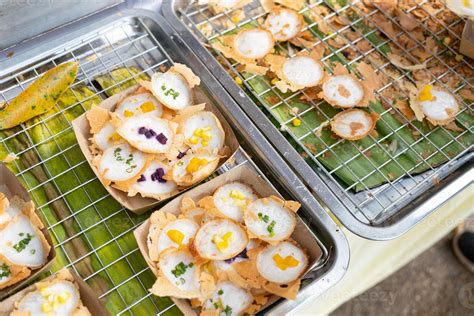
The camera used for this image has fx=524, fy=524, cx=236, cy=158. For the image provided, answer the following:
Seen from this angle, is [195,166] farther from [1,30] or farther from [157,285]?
[1,30]

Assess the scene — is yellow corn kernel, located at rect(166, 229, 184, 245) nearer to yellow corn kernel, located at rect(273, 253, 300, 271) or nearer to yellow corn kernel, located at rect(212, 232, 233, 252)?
yellow corn kernel, located at rect(212, 232, 233, 252)

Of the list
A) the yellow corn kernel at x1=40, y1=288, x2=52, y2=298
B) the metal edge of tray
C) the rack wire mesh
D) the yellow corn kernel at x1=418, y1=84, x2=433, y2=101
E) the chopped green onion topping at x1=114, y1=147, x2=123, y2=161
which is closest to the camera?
the yellow corn kernel at x1=40, y1=288, x2=52, y2=298

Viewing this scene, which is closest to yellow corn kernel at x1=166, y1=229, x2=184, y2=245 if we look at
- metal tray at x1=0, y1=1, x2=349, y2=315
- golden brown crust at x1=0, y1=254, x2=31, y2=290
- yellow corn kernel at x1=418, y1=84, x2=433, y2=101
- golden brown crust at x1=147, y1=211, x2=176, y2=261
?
golden brown crust at x1=147, y1=211, x2=176, y2=261

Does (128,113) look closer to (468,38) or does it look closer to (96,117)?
(96,117)

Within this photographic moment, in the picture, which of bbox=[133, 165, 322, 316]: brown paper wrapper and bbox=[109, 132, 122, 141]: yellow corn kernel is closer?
bbox=[133, 165, 322, 316]: brown paper wrapper

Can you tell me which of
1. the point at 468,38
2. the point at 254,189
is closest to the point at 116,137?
the point at 254,189

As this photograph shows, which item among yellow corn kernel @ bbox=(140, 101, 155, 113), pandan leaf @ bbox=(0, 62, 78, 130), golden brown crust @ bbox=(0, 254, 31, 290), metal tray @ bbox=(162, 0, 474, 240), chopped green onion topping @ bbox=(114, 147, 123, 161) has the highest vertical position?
pandan leaf @ bbox=(0, 62, 78, 130)

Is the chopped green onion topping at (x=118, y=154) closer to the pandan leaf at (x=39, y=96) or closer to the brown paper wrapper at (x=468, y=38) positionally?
the pandan leaf at (x=39, y=96)
